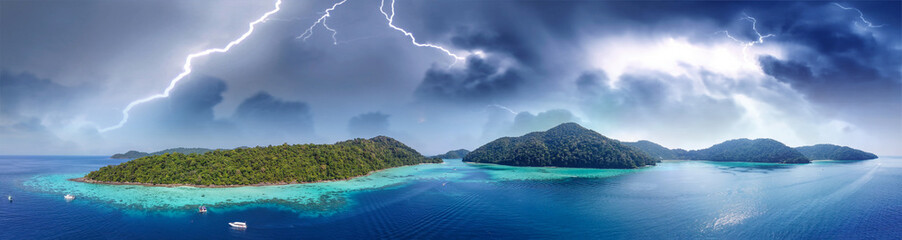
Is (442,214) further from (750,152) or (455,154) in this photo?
(455,154)

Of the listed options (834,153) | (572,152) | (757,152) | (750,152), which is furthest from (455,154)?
(834,153)

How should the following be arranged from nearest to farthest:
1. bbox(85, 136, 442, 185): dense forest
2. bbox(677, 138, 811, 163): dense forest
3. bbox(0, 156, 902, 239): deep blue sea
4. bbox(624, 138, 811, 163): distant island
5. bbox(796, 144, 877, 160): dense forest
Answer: bbox(0, 156, 902, 239): deep blue sea < bbox(85, 136, 442, 185): dense forest < bbox(677, 138, 811, 163): dense forest < bbox(624, 138, 811, 163): distant island < bbox(796, 144, 877, 160): dense forest

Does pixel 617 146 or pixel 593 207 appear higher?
pixel 617 146

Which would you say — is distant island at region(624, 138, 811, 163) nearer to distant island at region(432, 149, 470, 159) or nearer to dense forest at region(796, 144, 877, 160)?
dense forest at region(796, 144, 877, 160)

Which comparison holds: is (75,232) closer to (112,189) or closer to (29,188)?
(112,189)

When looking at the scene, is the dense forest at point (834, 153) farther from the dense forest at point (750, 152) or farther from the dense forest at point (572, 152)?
the dense forest at point (572, 152)

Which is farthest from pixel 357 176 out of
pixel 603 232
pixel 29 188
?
pixel 603 232

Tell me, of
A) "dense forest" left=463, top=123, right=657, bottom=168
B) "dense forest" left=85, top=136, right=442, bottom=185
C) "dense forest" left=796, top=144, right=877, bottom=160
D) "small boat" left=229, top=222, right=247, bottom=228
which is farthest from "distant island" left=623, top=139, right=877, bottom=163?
"small boat" left=229, top=222, right=247, bottom=228
